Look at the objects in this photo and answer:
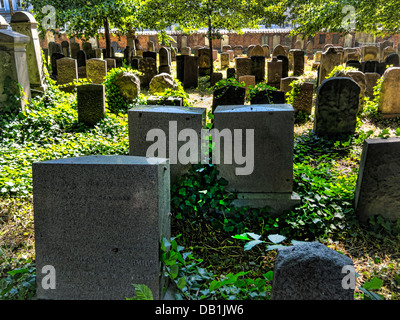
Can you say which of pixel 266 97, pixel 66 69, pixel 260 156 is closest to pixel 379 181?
pixel 260 156

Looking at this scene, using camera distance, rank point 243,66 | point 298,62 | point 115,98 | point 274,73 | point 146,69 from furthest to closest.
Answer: point 298,62
point 243,66
point 146,69
point 274,73
point 115,98

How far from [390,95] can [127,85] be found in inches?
252

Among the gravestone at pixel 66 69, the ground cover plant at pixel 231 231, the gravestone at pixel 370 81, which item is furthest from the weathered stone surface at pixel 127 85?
the gravestone at pixel 370 81

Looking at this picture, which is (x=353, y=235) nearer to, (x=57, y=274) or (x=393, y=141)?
(x=393, y=141)

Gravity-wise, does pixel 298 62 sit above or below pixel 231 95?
above

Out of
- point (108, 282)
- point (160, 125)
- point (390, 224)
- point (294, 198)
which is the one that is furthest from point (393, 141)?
point (108, 282)

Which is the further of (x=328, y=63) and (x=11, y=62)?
(x=328, y=63)

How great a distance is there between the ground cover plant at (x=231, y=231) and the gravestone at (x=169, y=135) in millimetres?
167

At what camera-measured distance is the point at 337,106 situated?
6402mm

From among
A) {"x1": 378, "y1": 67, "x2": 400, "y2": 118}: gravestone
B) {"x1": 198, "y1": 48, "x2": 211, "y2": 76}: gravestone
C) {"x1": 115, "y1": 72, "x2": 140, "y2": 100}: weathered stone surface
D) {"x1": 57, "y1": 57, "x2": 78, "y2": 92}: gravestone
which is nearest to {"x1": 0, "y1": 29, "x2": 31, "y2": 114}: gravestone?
{"x1": 115, "y1": 72, "x2": 140, "y2": 100}: weathered stone surface

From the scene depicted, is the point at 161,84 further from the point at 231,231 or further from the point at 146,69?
the point at 231,231

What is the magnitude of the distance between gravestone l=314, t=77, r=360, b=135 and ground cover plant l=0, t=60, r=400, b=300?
25.0 inches

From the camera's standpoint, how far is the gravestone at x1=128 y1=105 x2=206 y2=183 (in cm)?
414

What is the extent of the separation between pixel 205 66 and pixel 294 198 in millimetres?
13936
